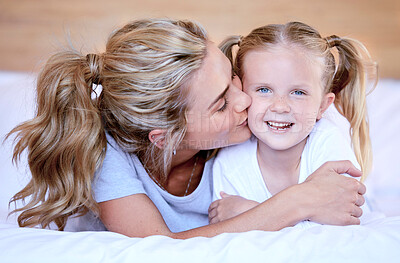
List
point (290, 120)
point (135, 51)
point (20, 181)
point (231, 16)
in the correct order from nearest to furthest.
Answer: point (135, 51) < point (290, 120) < point (20, 181) < point (231, 16)

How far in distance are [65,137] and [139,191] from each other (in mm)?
238

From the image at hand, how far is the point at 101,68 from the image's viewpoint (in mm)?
1300

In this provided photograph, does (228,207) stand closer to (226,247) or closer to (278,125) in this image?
(278,125)

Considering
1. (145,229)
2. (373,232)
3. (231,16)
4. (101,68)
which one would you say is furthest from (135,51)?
(231,16)

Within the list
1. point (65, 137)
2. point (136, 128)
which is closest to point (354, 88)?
point (136, 128)

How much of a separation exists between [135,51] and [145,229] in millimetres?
456

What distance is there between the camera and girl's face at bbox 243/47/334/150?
1.34 meters

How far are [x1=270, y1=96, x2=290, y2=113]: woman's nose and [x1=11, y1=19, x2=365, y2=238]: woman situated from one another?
72 millimetres

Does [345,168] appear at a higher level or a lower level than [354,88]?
lower

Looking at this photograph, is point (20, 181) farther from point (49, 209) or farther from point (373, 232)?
point (373, 232)

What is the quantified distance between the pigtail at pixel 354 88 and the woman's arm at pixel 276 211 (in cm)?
31

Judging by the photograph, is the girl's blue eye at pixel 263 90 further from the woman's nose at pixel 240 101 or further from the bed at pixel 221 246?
the bed at pixel 221 246

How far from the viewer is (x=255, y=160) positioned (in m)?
1.53

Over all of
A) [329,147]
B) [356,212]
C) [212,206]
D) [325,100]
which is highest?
[325,100]
